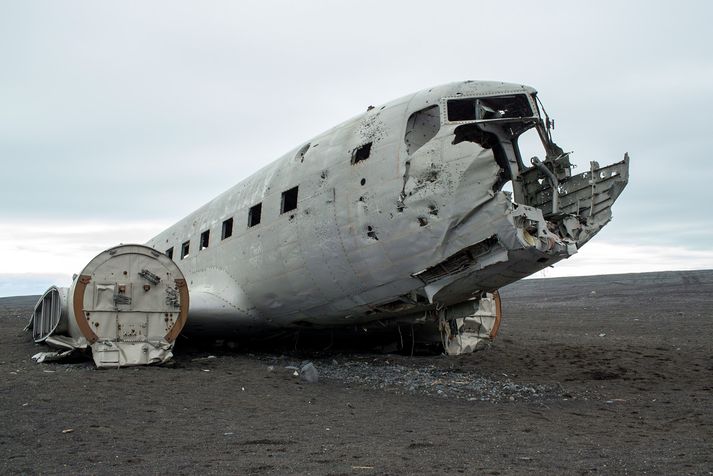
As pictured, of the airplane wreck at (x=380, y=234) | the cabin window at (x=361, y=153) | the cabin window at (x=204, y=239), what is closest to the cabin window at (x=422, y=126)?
the airplane wreck at (x=380, y=234)

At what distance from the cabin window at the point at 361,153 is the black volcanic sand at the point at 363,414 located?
3.85 metres

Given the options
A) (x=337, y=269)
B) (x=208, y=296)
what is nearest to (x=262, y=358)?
(x=208, y=296)

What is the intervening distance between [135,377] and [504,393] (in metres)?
6.09

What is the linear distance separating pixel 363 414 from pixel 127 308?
18.0 ft

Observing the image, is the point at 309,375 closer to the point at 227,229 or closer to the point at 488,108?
the point at 227,229

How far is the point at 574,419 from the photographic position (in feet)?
25.5

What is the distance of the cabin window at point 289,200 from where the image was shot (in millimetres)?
11547

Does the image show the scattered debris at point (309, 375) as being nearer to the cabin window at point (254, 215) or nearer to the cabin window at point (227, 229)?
the cabin window at point (254, 215)

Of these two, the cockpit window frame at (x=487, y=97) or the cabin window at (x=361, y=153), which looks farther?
the cabin window at (x=361, y=153)

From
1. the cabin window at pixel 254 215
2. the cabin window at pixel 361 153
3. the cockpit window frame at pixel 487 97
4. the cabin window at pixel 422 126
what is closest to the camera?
the cockpit window frame at pixel 487 97

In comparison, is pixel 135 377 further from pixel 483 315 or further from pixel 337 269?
pixel 483 315

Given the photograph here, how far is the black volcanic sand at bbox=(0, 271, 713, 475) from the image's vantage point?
18.5 feet

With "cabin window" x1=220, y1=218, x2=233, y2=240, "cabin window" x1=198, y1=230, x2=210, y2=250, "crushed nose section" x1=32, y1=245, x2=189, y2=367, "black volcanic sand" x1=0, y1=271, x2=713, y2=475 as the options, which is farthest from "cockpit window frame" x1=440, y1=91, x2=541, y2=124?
"cabin window" x1=198, y1=230, x2=210, y2=250

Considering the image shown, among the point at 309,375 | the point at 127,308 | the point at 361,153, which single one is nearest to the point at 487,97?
the point at 361,153
